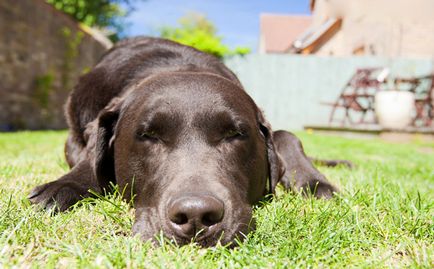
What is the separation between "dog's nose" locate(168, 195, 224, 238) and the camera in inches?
60.4

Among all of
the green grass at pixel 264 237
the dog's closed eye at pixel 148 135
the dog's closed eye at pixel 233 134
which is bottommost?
the green grass at pixel 264 237

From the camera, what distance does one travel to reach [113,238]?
66.0 inches

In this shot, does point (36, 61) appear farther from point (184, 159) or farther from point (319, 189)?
point (184, 159)

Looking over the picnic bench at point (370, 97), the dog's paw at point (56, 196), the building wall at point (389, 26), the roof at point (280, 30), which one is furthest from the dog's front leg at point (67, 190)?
the roof at point (280, 30)

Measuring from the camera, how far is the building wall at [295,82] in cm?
1528

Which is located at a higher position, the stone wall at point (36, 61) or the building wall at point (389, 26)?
the building wall at point (389, 26)

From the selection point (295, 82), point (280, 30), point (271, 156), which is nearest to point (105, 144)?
point (271, 156)

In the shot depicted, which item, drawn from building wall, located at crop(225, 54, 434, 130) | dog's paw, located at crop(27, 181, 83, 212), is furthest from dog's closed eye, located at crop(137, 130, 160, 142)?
building wall, located at crop(225, 54, 434, 130)

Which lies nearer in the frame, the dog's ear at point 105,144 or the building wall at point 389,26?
the dog's ear at point 105,144

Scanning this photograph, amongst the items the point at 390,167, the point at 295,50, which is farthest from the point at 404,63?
the point at 390,167

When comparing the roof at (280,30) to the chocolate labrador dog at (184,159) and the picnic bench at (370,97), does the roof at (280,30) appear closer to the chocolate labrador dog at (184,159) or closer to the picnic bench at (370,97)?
the picnic bench at (370,97)

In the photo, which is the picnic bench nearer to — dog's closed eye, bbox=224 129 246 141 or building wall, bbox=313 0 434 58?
building wall, bbox=313 0 434 58

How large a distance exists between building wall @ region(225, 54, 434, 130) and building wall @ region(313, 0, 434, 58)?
1.57 metres

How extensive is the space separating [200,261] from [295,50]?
21931 mm
